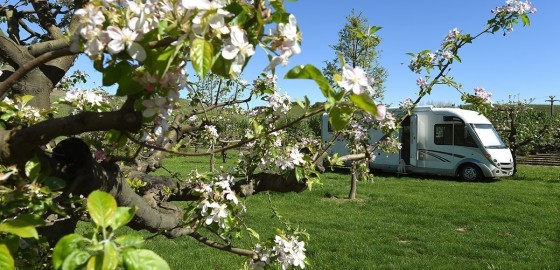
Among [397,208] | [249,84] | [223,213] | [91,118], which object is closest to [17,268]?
[91,118]

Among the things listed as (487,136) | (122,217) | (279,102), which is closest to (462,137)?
(487,136)

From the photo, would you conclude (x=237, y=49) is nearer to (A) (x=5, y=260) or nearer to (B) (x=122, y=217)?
(B) (x=122, y=217)

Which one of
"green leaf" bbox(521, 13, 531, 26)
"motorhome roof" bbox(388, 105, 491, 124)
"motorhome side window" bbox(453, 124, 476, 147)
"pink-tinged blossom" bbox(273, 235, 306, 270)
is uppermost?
"motorhome roof" bbox(388, 105, 491, 124)

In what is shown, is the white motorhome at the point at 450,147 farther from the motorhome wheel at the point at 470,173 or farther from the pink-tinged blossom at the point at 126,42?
the pink-tinged blossom at the point at 126,42

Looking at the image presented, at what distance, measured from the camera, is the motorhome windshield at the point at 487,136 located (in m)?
14.0

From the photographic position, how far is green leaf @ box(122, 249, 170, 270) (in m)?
0.74

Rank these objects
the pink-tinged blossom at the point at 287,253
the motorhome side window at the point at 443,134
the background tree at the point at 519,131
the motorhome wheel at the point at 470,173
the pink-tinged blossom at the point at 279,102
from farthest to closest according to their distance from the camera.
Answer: the background tree at the point at 519,131
the motorhome side window at the point at 443,134
the motorhome wheel at the point at 470,173
the pink-tinged blossom at the point at 279,102
the pink-tinged blossom at the point at 287,253

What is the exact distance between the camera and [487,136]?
46.8ft

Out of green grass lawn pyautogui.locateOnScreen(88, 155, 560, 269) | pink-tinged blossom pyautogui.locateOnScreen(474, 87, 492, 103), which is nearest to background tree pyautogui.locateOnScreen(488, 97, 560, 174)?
green grass lawn pyautogui.locateOnScreen(88, 155, 560, 269)

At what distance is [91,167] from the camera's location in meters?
1.34

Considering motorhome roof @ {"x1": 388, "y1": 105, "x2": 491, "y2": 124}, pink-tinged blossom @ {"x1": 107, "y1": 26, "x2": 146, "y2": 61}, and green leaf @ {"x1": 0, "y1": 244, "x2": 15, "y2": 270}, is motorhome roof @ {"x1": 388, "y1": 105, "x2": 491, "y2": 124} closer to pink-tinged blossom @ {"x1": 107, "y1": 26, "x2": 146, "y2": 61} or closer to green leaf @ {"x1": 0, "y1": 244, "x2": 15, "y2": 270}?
pink-tinged blossom @ {"x1": 107, "y1": 26, "x2": 146, "y2": 61}

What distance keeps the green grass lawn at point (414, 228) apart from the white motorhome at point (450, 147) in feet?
6.10

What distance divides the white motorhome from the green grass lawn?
1.86 metres

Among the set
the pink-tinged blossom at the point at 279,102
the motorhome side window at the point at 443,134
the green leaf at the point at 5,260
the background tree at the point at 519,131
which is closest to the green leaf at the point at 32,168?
the green leaf at the point at 5,260
